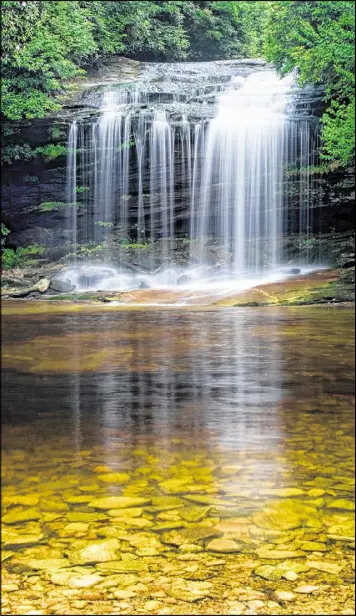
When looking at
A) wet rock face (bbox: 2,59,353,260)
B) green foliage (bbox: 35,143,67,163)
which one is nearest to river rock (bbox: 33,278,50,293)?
wet rock face (bbox: 2,59,353,260)

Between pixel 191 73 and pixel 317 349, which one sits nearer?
pixel 317 349

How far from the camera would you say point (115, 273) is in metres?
11.6

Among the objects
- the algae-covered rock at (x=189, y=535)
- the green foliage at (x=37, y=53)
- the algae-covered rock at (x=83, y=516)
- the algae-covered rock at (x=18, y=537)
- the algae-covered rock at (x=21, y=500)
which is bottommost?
the algae-covered rock at (x=189, y=535)

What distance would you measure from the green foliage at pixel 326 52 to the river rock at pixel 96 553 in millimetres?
9617

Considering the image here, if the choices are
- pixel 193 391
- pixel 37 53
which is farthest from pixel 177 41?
pixel 193 391

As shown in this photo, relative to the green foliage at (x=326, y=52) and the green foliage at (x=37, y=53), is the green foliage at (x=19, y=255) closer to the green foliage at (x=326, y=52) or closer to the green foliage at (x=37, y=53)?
the green foliage at (x=37, y=53)

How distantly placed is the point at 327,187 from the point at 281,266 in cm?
178

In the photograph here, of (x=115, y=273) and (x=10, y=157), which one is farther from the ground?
(x=10, y=157)

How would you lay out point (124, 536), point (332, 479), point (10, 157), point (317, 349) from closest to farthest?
1. point (124, 536)
2. point (332, 479)
3. point (317, 349)
4. point (10, 157)

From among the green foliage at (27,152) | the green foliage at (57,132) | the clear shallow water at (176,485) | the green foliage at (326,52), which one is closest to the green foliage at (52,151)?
the green foliage at (27,152)

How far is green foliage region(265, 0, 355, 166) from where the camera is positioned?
33.7 ft

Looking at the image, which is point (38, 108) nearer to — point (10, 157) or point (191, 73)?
point (10, 157)

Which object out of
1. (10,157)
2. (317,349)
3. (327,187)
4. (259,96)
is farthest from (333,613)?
(10,157)

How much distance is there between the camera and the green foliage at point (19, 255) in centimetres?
1221
